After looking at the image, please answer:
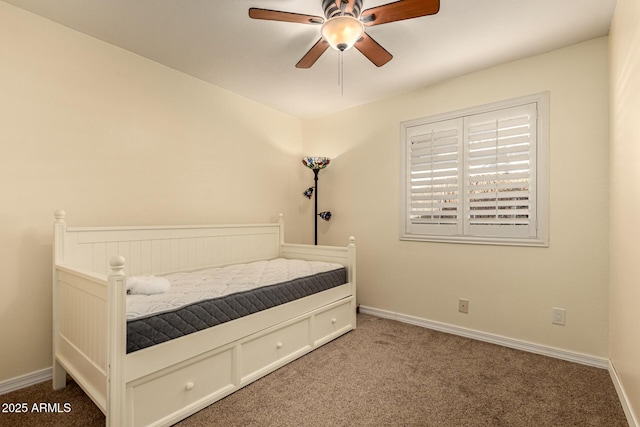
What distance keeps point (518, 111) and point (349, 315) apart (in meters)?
2.22

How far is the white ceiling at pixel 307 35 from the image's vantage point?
1955mm

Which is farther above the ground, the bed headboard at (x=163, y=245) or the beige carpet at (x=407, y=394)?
the bed headboard at (x=163, y=245)

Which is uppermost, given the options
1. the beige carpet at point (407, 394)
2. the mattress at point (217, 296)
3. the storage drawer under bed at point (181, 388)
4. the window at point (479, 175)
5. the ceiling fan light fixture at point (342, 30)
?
the ceiling fan light fixture at point (342, 30)

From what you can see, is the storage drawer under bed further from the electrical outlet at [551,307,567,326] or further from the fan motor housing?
the electrical outlet at [551,307,567,326]

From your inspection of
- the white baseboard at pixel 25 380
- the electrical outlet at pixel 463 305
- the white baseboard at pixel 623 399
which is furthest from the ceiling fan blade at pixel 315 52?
the white baseboard at pixel 25 380

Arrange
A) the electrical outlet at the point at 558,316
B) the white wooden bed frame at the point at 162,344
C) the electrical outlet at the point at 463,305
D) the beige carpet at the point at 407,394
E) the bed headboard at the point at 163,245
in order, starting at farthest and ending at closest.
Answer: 1. the electrical outlet at the point at 463,305
2. the electrical outlet at the point at 558,316
3. the bed headboard at the point at 163,245
4. the beige carpet at the point at 407,394
5. the white wooden bed frame at the point at 162,344

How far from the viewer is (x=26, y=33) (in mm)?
2025

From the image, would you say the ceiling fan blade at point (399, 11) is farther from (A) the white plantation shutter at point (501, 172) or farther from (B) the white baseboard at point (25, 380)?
(B) the white baseboard at point (25, 380)

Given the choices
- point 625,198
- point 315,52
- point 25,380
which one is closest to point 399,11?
point 315,52

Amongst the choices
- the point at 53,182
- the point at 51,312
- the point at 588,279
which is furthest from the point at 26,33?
the point at 588,279

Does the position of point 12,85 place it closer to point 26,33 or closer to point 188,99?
point 26,33

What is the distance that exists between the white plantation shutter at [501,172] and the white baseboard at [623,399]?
1.00 meters

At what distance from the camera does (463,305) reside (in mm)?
2891

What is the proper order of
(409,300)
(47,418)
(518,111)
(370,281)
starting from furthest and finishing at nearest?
(370,281) < (409,300) < (518,111) < (47,418)
